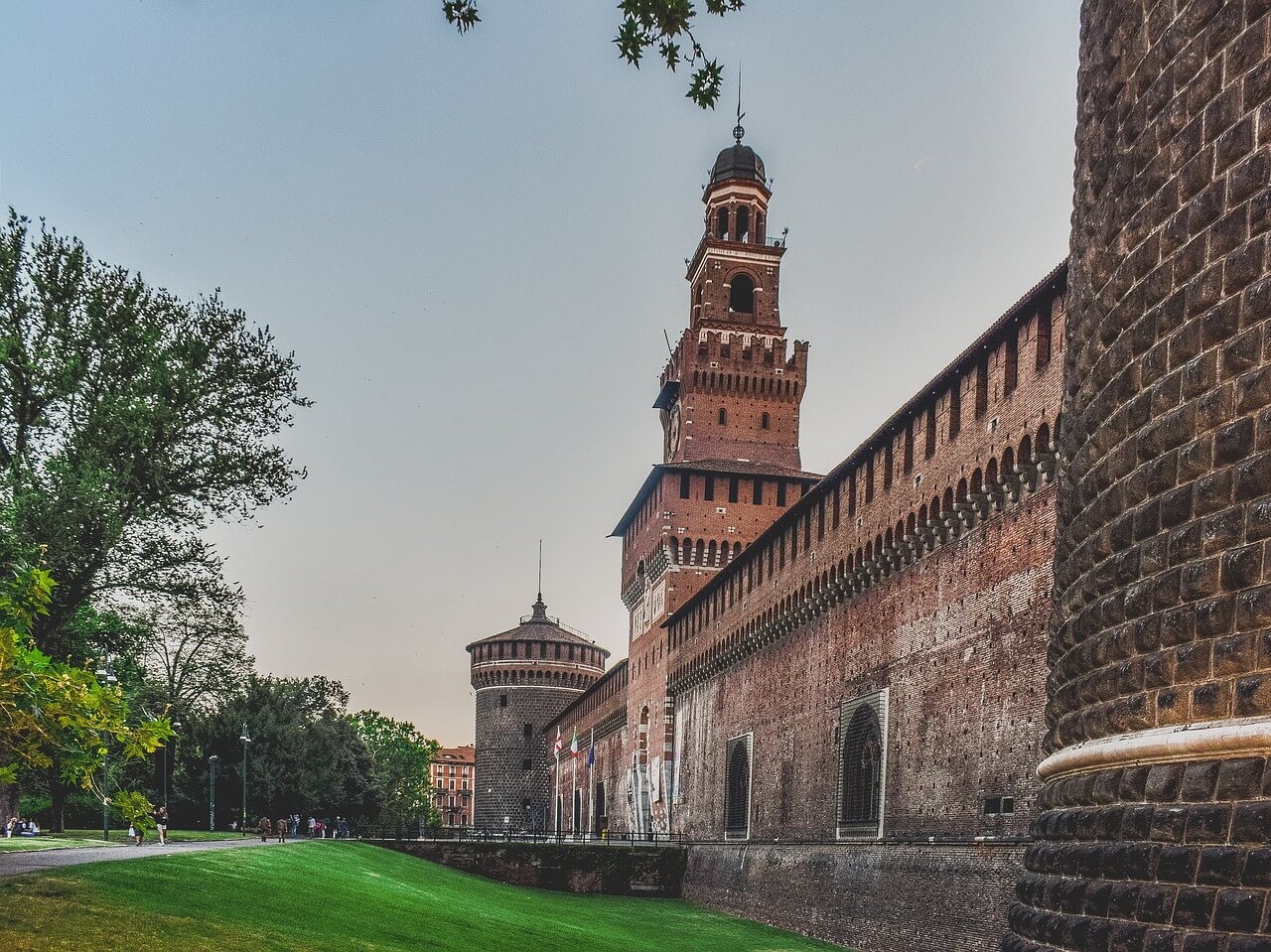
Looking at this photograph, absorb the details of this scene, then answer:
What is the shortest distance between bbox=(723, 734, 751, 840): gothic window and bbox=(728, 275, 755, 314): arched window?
17.9m

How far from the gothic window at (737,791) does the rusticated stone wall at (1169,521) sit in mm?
29131

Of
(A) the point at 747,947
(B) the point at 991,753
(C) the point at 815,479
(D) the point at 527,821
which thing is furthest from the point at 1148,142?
(D) the point at 527,821

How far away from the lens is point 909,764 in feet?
78.0

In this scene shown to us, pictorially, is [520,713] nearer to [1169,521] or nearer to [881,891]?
[881,891]

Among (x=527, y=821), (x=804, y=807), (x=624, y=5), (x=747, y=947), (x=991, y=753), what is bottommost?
(x=527, y=821)

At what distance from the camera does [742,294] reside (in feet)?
166

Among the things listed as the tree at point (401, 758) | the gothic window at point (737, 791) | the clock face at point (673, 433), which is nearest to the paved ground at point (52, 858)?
the gothic window at point (737, 791)

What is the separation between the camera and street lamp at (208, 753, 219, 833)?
4519cm

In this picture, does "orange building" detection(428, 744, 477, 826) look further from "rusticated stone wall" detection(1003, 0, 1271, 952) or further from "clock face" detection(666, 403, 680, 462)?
"rusticated stone wall" detection(1003, 0, 1271, 952)

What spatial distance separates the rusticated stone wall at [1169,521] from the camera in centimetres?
496

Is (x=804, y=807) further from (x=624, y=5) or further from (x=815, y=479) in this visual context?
(x=624, y=5)

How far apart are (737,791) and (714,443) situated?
14.8 m

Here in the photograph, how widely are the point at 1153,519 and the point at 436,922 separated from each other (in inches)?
718

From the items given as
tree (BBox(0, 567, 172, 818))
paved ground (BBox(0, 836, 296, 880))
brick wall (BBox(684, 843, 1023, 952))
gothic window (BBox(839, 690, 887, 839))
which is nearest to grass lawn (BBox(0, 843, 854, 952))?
paved ground (BBox(0, 836, 296, 880))
